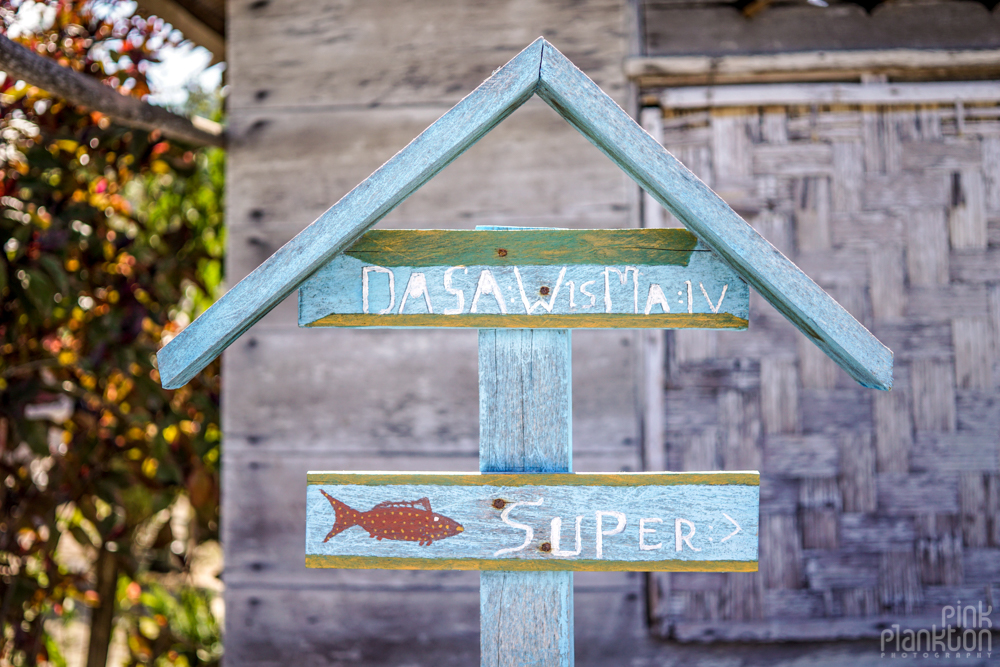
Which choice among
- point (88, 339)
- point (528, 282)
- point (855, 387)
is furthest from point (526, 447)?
point (88, 339)

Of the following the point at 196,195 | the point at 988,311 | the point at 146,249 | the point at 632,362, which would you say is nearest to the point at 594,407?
the point at 632,362

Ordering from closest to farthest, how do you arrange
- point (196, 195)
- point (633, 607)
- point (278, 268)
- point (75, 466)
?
1. point (278, 268)
2. point (633, 607)
3. point (75, 466)
4. point (196, 195)

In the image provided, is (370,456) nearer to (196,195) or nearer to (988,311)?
(196,195)

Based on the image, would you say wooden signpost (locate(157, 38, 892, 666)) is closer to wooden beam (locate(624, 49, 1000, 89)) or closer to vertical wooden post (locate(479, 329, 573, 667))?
vertical wooden post (locate(479, 329, 573, 667))

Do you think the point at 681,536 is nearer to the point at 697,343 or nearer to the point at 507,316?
the point at 507,316

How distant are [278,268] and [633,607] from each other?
173cm

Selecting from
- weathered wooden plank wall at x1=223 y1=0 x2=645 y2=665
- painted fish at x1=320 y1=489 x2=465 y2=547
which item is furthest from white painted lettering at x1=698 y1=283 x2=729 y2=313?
weathered wooden plank wall at x1=223 y1=0 x2=645 y2=665

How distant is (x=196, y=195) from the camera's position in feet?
10.1

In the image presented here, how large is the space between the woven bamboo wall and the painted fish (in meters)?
1.30

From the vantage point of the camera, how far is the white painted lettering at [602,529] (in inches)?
44.8

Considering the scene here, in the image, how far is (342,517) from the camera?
1.16m

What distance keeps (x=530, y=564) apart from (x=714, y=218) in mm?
656

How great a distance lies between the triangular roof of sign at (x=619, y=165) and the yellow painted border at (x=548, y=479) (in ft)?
0.91

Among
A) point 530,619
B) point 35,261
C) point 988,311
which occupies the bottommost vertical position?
point 530,619
